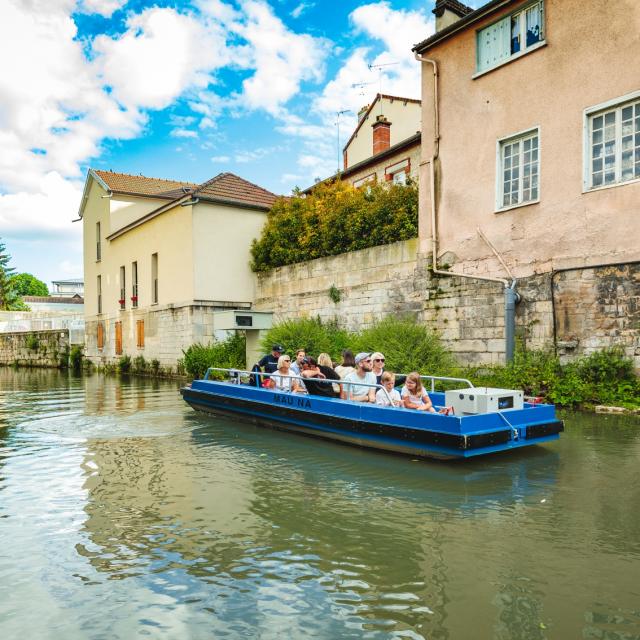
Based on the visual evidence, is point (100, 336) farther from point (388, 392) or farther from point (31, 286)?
point (31, 286)

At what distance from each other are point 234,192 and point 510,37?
11421 millimetres

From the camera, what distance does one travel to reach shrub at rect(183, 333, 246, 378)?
17.6 metres

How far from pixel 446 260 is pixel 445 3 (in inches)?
224

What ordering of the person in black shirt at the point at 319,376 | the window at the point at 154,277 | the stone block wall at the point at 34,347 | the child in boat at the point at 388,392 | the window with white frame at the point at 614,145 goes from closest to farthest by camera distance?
the child in boat at the point at 388,392 < the person in black shirt at the point at 319,376 < the window with white frame at the point at 614,145 < the window at the point at 154,277 < the stone block wall at the point at 34,347

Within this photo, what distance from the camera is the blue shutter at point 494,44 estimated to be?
12.3 meters

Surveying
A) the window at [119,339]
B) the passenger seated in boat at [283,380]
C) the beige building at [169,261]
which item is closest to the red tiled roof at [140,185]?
the beige building at [169,261]

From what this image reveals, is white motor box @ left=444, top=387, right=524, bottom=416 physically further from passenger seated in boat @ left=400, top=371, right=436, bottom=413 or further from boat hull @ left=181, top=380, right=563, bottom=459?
passenger seated in boat @ left=400, top=371, right=436, bottom=413

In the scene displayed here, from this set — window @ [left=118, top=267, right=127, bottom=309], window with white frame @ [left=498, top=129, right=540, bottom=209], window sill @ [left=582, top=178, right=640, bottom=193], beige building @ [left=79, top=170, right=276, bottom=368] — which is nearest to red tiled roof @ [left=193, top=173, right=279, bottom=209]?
beige building @ [left=79, top=170, right=276, bottom=368]

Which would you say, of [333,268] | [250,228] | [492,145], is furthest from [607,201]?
[250,228]

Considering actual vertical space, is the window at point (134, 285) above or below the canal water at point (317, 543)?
above

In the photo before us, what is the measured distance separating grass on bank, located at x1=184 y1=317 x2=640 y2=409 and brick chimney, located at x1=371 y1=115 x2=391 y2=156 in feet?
34.5

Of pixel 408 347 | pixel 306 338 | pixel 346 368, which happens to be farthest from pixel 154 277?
pixel 346 368

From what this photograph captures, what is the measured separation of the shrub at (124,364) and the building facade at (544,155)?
1439cm

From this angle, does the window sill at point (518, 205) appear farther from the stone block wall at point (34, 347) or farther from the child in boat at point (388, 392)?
the stone block wall at point (34, 347)
